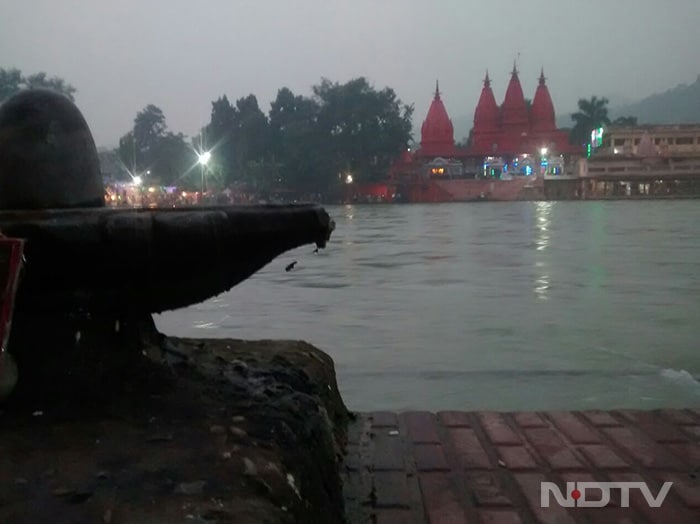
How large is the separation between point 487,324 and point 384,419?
2.11 m

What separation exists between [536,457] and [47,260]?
4.13 ft

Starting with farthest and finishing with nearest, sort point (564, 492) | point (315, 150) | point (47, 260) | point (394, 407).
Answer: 1. point (315, 150)
2. point (394, 407)
3. point (564, 492)
4. point (47, 260)

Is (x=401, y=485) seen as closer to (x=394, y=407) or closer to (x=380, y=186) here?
(x=394, y=407)

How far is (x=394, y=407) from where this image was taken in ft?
8.99

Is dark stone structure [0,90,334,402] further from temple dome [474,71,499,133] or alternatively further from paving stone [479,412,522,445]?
temple dome [474,71,499,133]

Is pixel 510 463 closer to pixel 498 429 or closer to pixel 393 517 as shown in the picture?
pixel 498 429

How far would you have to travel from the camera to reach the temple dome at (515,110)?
40906 mm

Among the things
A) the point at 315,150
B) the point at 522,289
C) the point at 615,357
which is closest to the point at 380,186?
the point at 315,150

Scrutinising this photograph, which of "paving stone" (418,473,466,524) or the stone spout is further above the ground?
the stone spout

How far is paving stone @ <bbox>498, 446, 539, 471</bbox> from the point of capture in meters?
1.91

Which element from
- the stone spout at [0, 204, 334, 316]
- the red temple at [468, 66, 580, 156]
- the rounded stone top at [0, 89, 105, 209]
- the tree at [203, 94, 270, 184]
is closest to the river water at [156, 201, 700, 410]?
the stone spout at [0, 204, 334, 316]

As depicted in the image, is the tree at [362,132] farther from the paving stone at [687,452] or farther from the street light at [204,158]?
the paving stone at [687,452]

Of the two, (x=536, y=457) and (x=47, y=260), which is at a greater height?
(x=47, y=260)

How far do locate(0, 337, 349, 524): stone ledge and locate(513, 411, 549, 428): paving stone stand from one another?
0.63 m
